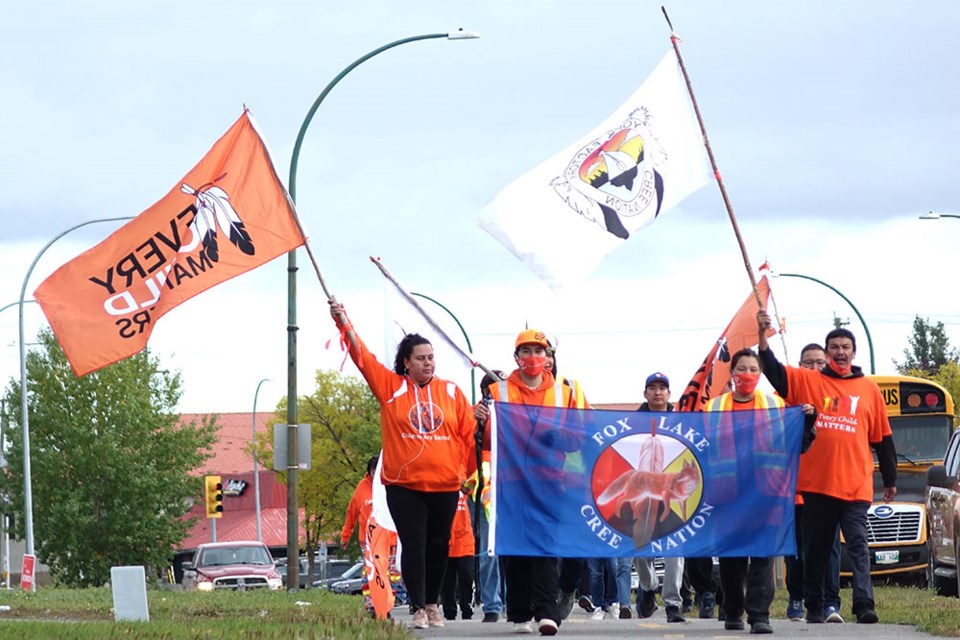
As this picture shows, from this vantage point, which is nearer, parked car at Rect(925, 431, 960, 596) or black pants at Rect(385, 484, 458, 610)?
black pants at Rect(385, 484, 458, 610)

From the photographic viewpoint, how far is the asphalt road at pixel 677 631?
11008 mm

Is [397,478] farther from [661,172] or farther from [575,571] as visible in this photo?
[661,172]

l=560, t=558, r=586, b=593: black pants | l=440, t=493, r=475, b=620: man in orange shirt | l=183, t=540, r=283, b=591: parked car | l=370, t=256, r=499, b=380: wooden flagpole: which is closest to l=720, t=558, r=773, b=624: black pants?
l=560, t=558, r=586, b=593: black pants

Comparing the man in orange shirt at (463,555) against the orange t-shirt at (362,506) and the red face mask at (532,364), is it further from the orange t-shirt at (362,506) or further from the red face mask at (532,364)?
the red face mask at (532,364)

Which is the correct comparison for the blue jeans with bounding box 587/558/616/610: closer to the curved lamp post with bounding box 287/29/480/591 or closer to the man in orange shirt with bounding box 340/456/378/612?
the man in orange shirt with bounding box 340/456/378/612

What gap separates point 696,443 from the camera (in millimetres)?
11430

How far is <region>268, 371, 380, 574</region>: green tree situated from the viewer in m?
64.6

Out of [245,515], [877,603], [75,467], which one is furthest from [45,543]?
[877,603]

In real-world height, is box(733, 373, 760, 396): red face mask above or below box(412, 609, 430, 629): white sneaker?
above

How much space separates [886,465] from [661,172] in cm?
257

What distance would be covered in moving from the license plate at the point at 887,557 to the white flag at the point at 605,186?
39.5 feet

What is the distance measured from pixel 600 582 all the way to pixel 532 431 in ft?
12.7

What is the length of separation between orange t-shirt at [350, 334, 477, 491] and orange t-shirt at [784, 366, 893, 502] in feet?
7.61

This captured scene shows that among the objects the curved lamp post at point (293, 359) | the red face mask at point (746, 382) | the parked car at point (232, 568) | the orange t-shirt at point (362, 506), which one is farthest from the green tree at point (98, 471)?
the red face mask at point (746, 382)
